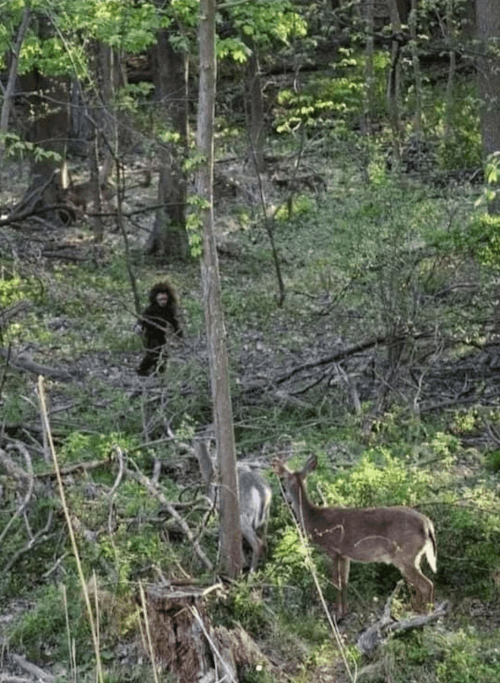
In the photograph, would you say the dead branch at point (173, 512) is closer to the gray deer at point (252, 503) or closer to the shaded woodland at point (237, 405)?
the shaded woodland at point (237, 405)

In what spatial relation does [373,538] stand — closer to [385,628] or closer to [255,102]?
[385,628]

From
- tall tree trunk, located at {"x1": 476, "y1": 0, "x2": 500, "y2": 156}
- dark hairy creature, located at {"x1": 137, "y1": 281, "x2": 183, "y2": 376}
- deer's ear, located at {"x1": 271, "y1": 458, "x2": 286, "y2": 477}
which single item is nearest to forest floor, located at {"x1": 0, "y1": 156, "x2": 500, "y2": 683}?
dark hairy creature, located at {"x1": 137, "y1": 281, "x2": 183, "y2": 376}

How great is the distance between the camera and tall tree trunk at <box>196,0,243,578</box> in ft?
25.8

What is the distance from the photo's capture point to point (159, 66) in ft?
70.4

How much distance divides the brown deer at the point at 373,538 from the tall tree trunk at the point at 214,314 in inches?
23.3

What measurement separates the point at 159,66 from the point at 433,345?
426 inches

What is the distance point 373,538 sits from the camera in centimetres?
813

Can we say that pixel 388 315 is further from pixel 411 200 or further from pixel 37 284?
pixel 37 284

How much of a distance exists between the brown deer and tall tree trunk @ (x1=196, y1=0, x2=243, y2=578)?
1.94 ft

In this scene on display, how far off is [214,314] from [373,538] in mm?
1905

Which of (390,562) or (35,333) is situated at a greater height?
(390,562)

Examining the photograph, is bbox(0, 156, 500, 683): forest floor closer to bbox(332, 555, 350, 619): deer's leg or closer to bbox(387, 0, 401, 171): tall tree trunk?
bbox(332, 555, 350, 619): deer's leg

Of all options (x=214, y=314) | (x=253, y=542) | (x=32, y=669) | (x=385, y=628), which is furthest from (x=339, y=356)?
(x=32, y=669)

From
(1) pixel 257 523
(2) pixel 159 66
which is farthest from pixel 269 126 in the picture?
(1) pixel 257 523
